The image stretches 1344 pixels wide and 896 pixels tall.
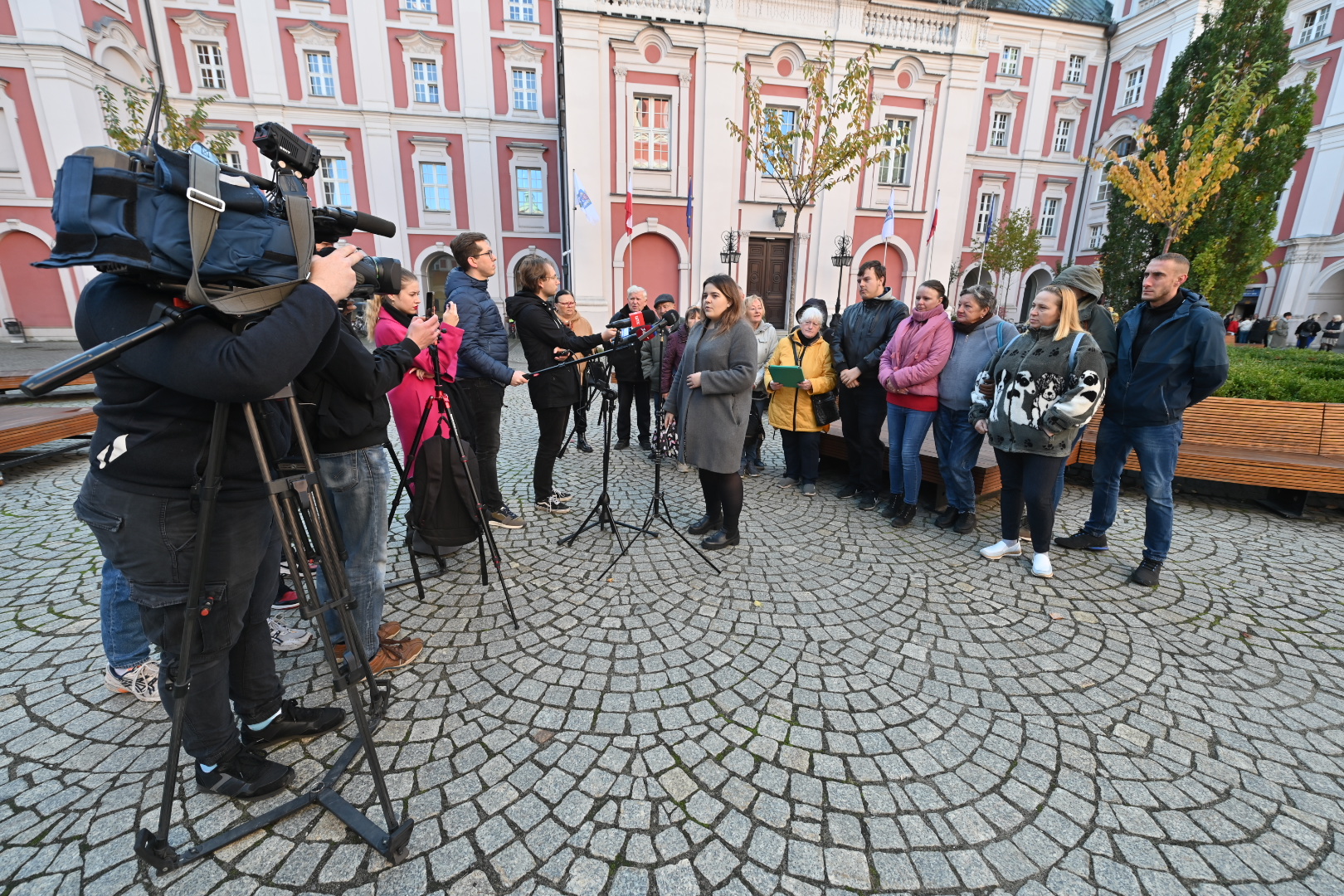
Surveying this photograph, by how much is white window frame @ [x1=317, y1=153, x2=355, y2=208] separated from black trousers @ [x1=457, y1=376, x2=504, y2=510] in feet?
76.9

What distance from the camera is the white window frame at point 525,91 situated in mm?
23391

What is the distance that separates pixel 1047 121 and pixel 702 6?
2166 cm

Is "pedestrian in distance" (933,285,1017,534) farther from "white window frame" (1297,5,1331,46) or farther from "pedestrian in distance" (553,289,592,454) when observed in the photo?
"white window frame" (1297,5,1331,46)

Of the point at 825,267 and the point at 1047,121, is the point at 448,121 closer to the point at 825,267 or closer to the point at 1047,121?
the point at 825,267

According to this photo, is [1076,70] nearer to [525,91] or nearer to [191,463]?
[525,91]

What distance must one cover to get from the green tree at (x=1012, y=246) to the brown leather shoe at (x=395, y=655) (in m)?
29.3

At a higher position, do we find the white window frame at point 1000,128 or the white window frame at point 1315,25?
the white window frame at point 1315,25

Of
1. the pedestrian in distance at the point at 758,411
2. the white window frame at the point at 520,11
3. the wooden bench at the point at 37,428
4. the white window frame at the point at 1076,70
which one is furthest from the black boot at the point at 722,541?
the white window frame at the point at 1076,70

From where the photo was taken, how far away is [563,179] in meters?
21.1

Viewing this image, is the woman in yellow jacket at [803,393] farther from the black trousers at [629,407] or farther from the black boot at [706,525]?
the black trousers at [629,407]

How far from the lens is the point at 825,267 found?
20.8 m

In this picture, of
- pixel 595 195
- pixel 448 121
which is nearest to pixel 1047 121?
pixel 595 195

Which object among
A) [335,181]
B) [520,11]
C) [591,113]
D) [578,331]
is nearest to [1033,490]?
[578,331]

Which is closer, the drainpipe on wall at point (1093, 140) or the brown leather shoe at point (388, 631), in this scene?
the brown leather shoe at point (388, 631)
